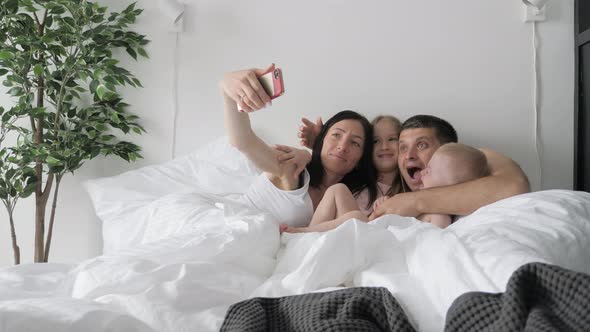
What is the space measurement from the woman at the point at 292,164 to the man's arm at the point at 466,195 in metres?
0.30

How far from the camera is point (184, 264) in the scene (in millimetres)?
892

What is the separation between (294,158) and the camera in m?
1.67

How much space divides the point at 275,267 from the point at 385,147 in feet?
2.88

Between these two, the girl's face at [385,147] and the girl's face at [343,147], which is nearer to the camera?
the girl's face at [343,147]

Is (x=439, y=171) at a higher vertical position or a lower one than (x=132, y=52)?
lower

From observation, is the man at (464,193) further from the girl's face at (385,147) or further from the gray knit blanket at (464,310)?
the gray knit blanket at (464,310)

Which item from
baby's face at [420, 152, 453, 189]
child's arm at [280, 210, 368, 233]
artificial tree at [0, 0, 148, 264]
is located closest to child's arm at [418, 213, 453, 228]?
baby's face at [420, 152, 453, 189]

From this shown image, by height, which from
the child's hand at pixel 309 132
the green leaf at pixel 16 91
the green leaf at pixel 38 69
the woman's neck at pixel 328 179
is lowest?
the woman's neck at pixel 328 179

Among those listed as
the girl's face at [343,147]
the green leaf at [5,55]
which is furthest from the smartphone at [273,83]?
the green leaf at [5,55]

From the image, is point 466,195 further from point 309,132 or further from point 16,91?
point 16,91

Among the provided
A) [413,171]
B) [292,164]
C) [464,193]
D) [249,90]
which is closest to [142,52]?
[292,164]

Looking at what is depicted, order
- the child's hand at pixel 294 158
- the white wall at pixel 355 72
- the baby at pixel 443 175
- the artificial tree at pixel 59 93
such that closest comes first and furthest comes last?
the baby at pixel 443 175
the child's hand at pixel 294 158
the artificial tree at pixel 59 93
the white wall at pixel 355 72

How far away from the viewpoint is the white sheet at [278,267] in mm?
710

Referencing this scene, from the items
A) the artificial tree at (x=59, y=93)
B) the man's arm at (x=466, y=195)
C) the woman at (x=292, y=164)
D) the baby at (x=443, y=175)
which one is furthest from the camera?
the artificial tree at (x=59, y=93)
